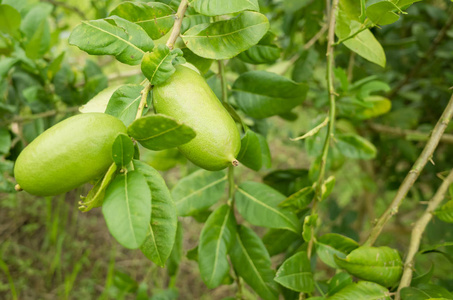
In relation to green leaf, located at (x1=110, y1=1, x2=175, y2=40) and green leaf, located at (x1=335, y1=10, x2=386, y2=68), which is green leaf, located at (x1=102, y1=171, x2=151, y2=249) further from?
green leaf, located at (x1=335, y1=10, x2=386, y2=68)

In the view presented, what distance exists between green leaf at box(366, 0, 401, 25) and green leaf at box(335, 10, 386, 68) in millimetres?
103

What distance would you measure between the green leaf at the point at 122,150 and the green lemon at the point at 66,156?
2cm

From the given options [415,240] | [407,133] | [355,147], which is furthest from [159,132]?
[407,133]

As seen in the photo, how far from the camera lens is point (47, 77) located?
3.51 feet

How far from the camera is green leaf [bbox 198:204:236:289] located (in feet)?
2.35

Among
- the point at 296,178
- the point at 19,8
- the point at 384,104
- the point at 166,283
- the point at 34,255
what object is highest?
the point at 19,8

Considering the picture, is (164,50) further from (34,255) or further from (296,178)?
(34,255)

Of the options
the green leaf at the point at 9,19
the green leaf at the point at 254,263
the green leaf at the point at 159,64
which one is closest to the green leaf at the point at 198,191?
the green leaf at the point at 254,263

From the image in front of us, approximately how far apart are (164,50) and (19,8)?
0.73m

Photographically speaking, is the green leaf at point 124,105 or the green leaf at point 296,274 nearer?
the green leaf at point 124,105

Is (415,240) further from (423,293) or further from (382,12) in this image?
(382,12)

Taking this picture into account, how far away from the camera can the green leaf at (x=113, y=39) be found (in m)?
0.54

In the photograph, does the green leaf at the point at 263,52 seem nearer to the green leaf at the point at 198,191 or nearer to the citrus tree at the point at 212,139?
the citrus tree at the point at 212,139

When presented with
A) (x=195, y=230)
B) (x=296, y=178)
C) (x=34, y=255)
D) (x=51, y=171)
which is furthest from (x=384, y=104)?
(x=34, y=255)
